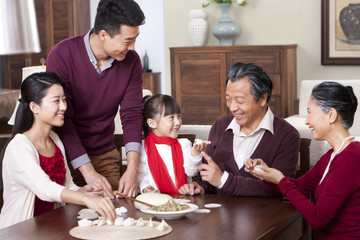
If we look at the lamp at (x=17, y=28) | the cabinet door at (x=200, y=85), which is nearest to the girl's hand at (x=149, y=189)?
the lamp at (x=17, y=28)

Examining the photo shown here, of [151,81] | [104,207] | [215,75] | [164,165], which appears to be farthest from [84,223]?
[151,81]

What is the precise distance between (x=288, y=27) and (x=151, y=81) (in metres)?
2.44

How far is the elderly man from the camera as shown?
2.58 metres

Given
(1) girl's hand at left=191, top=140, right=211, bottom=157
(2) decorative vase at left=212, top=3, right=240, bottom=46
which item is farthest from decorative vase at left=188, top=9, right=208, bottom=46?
(1) girl's hand at left=191, top=140, right=211, bottom=157

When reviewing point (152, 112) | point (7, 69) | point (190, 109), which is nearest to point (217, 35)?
point (190, 109)

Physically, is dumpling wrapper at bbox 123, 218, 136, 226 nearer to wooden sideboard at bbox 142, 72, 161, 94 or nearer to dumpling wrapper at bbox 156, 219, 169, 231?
dumpling wrapper at bbox 156, 219, 169, 231

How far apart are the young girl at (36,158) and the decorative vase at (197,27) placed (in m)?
4.45

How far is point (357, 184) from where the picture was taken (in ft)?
7.16

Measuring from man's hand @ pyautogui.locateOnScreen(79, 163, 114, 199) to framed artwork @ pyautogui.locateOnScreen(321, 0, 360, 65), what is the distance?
4.40 metres

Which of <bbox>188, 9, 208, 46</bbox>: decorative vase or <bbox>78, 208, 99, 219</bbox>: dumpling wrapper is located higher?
<bbox>188, 9, 208, 46</bbox>: decorative vase

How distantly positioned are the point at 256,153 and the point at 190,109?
426 cm

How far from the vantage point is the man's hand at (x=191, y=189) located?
8.48 ft

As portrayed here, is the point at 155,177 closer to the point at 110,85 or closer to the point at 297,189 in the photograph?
the point at 110,85

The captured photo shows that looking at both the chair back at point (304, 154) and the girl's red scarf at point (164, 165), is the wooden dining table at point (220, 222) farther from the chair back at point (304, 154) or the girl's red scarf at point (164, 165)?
the chair back at point (304, 154)
